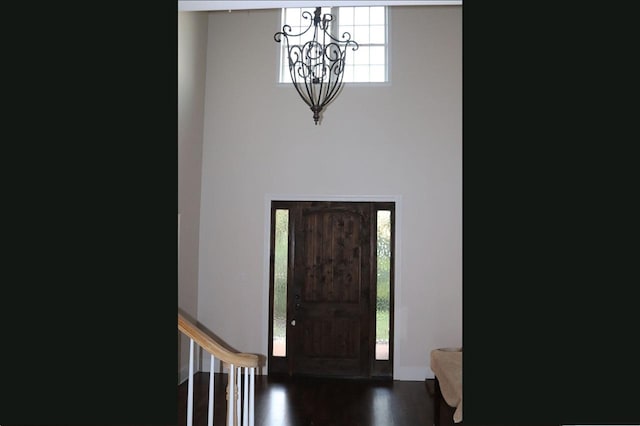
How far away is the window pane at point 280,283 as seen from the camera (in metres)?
6.43

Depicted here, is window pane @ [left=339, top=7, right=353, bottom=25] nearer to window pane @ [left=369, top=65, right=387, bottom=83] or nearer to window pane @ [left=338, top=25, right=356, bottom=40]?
window pane @ [left=338, top=25, right=356, bottom=40]

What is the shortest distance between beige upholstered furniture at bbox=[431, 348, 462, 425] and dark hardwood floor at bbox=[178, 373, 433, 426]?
0.56m

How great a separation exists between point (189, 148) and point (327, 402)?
10.3 feet

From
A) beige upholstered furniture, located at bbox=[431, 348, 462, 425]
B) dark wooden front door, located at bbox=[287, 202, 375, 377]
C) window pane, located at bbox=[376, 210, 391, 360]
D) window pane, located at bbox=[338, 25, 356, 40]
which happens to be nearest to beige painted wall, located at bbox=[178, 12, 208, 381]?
dark wooden front door, located at bbox=[287, 202, 375, 377]

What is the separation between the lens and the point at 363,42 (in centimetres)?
654

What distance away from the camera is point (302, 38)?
21.9 feet

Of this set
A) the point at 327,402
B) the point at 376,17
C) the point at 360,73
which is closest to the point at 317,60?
the point at 360,73

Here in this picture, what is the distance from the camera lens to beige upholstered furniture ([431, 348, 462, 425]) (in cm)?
382
